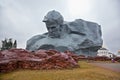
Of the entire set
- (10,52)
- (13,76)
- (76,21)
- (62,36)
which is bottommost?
(13,76)

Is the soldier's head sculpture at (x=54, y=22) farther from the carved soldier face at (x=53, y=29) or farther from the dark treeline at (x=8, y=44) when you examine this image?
the dark treeline at (x=8, y=44)

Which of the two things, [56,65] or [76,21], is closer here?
[56,65]

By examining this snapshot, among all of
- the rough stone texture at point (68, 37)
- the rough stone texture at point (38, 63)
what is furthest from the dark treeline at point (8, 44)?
the rough stone texture at point (38, 63)

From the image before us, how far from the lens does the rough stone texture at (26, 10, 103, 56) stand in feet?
99.5

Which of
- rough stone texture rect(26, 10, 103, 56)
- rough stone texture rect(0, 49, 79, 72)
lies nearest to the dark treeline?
rough stone texture rect(26, 10, 103, 56)

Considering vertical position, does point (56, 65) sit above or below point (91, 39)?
below

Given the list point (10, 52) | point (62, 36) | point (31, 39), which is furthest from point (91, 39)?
point (10, 52)

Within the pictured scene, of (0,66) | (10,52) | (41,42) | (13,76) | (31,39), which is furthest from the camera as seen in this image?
(31,39)

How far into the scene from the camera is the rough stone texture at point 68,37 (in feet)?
99.5

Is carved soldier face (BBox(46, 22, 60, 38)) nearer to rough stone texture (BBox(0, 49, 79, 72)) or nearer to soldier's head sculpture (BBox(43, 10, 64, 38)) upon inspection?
soldier's head sculpture (BBox(43, 10, 64, 38))

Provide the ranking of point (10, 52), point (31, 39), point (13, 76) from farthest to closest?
point (31, 39)
point (10, 52)
point (13, 76)

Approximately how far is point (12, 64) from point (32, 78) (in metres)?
2.35

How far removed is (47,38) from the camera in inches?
1261

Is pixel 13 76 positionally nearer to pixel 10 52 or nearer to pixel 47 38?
pixel 10 52
